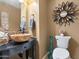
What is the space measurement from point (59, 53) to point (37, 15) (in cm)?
112

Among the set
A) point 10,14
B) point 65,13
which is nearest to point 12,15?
point 10,14

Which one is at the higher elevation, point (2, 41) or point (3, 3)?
point (3, 3)

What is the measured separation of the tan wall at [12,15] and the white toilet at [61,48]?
3.85 feet

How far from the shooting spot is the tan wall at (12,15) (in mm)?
2509

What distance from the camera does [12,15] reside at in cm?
272

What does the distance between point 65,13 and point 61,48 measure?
995 millimetres

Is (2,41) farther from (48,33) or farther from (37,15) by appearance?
(48,33)

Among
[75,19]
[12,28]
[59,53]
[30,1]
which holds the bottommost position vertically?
[59,53]

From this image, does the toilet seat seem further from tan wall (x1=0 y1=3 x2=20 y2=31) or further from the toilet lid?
tan wall (x1=0 y1=3 x2=20 y2=31)

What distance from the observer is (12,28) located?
2.73 meters

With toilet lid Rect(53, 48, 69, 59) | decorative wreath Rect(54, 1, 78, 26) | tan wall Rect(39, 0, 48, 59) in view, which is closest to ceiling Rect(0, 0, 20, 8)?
tan wall Rect(39, 0, 48, 59)

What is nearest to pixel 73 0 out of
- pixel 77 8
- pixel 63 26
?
pixel 77 8

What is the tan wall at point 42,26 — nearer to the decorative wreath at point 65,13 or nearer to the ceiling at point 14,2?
the decorative wreath at point 65,13

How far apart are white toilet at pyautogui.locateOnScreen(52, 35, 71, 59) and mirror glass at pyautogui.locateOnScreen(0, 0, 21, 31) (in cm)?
116
